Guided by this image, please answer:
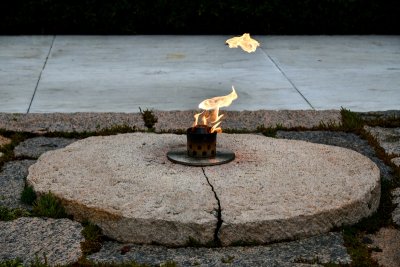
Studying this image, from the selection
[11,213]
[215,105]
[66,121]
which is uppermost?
[215,105]

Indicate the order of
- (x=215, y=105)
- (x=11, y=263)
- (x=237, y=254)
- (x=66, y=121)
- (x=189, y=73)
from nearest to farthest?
(x=11, y=263), (x=237, y=254), (x=215, y=105), (x=66, y=121), (x=189, y=73)

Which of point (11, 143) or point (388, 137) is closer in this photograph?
point (11, 143)

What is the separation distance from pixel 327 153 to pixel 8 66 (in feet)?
12.2

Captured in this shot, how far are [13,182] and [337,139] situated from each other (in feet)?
6.22

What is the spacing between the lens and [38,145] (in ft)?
15.8

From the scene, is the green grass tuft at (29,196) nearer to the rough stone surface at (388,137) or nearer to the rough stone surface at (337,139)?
the rough stone surface at (337,139)

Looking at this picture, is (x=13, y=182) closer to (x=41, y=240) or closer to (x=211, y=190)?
(x=41, y=240)

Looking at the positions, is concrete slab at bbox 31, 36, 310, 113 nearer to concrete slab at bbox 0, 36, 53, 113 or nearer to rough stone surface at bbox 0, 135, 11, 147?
concrete slab at bbox 0, 36, 53, 113

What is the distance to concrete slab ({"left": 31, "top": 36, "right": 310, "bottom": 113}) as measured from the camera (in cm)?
589

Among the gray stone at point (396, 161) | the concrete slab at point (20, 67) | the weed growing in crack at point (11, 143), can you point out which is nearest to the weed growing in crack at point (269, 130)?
the gray stone at point (396, 161)

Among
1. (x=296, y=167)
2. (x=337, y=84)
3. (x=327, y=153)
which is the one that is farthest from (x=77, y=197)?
(x=337, y=84)

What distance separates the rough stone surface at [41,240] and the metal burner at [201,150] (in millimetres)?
708

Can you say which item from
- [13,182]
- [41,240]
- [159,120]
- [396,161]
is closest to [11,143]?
[13,182]
